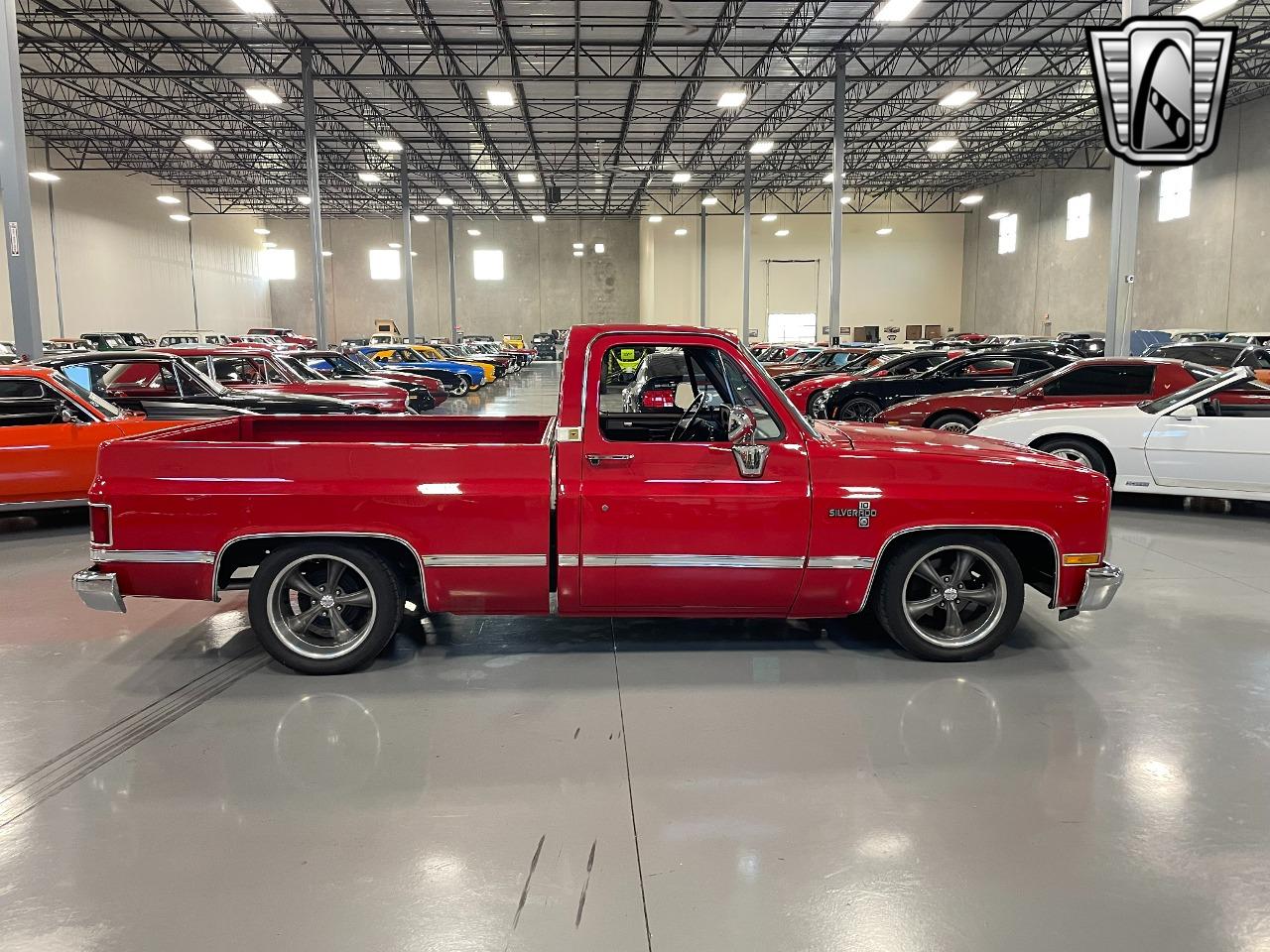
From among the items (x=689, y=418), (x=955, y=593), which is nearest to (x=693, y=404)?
(x=689, y=418)

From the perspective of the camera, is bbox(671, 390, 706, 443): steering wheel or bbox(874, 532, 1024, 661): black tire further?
bbox(671, 390, 706, 443): steering wheel

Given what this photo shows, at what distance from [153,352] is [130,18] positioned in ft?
48.5

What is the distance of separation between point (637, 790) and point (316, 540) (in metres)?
2.14

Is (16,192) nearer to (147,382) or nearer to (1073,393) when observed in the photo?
(147,382)

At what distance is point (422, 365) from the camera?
76.2ft

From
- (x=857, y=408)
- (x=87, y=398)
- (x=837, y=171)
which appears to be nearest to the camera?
(x=87, y=398)

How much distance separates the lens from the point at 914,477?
175 inches

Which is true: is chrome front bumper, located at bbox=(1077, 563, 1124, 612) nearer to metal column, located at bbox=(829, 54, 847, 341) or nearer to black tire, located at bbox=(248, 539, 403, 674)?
black tire, located at bbox=(248, 539, 403, 674)

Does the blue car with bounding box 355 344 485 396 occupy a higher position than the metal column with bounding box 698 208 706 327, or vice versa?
the metal column with bounding box 698 208 706 327

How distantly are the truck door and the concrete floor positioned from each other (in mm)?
476

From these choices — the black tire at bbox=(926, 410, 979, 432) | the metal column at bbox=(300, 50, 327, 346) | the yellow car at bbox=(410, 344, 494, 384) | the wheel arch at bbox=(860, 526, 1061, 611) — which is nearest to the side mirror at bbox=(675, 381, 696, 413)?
the wheel arch at bbox=(860, 526, 1061, 611)

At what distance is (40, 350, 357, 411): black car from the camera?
10.3 meters

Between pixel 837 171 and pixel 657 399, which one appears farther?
pixel 837 171

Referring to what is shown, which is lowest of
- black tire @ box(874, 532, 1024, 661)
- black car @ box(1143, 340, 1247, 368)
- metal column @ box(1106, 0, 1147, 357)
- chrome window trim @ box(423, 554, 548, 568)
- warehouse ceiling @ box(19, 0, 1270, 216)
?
black tire @ box(874, 532, 1024, 661)
